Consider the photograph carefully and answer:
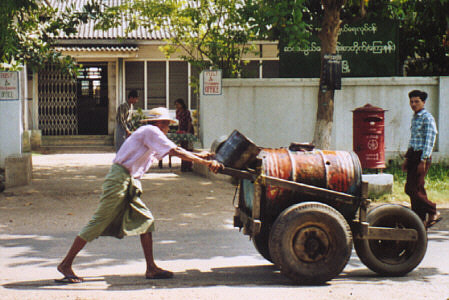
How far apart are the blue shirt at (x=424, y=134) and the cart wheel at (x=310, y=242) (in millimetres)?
2651

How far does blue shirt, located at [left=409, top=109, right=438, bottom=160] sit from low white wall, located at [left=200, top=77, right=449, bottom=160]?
5.92 meters

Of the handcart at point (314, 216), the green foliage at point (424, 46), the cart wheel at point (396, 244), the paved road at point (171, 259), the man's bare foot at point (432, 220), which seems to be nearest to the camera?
the paved road at point (171, 259)

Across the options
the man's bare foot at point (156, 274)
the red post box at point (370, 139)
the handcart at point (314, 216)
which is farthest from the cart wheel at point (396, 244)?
the red post box at point (370, 139)

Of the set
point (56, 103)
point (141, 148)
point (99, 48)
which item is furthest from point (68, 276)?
point (56, 103)

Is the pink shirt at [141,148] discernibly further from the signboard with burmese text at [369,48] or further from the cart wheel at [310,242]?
the signboard with burmese text at [369,48]

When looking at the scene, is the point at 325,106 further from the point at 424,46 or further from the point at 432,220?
the point at 424,46

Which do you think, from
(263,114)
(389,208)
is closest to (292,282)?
(389,208)

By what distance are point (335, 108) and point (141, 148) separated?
884 cm

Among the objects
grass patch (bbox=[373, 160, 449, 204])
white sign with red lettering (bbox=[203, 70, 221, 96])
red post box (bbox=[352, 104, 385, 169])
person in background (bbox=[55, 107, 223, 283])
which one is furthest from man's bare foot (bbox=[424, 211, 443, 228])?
white sign with red lettering (bbox=[203, 70, 221, 96])

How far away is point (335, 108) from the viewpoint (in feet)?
45.9

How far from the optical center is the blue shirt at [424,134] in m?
7.82

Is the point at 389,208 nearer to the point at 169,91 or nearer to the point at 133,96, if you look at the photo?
the point at 133,96

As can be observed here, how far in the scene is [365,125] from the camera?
37.3ft

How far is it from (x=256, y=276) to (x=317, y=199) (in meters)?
0.96
